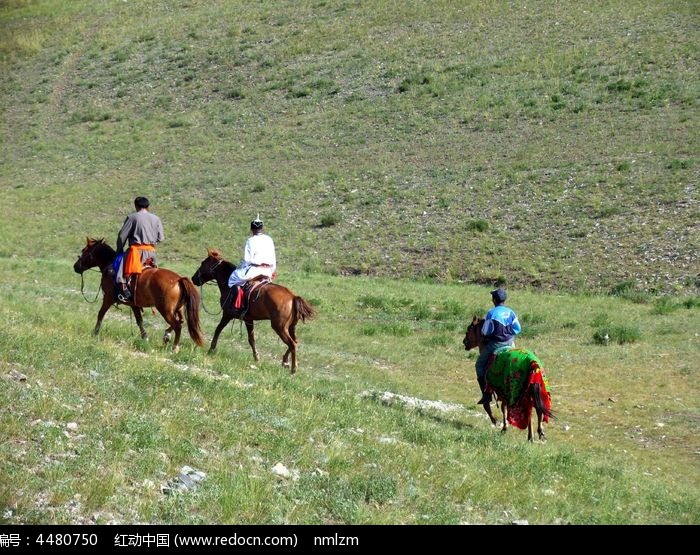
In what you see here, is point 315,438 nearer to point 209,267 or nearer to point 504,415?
point 504,415

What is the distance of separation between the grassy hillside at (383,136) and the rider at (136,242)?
1492 centimetres

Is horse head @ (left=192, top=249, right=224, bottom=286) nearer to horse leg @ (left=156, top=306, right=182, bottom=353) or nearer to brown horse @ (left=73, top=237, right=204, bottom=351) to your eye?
brown horse @ (left=73, top=237, right=204, bottom=351)

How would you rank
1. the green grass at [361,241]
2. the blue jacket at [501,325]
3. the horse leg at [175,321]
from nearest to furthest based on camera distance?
the green grass at [361,241], the blue jacket at [501,325], the horse leg at [175,321]

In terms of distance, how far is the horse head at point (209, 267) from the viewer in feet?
57.4

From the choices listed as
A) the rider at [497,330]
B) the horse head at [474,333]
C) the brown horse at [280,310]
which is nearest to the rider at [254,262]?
the brown horse at [280,310]

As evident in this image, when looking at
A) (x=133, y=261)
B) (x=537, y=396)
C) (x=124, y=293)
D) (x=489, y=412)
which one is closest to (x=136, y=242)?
(x=133, y=261)

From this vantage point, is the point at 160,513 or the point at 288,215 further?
the point at 288,215

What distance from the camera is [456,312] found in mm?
24766

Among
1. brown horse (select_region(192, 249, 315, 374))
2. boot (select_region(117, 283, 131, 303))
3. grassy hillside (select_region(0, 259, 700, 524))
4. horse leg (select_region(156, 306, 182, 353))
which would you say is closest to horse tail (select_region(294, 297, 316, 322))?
brown horse (select_region(192, 249, 315, 374))

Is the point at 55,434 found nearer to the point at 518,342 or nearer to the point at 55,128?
the point at 518,342

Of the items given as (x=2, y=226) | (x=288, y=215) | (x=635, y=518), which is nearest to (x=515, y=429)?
(x=635, y=518)

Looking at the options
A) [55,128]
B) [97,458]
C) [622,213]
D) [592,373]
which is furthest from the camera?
[55,128]

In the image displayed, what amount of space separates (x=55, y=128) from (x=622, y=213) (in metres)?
34.2

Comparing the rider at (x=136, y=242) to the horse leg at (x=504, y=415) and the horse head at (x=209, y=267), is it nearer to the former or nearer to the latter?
the horse head at (x=209, y=267)
